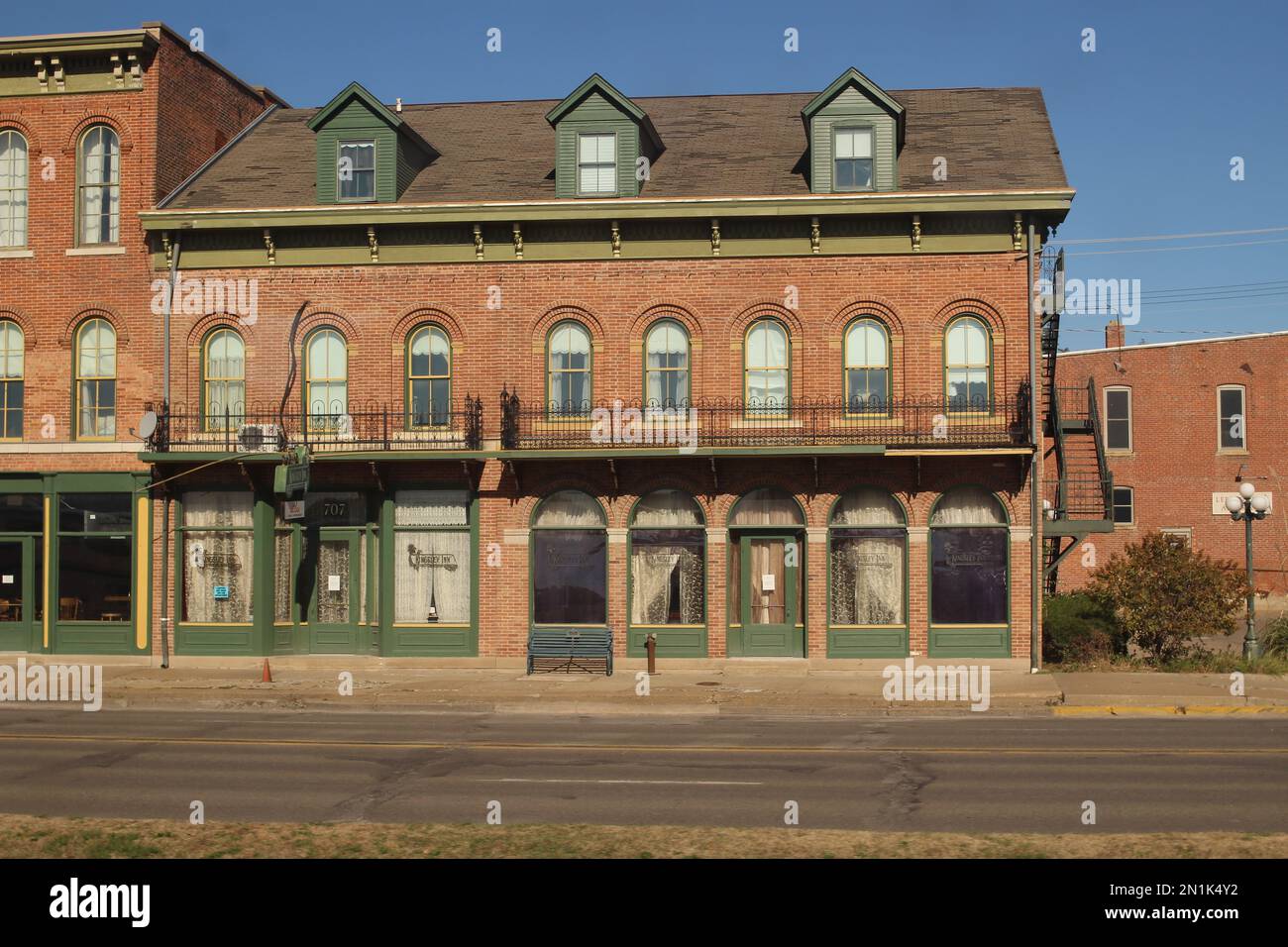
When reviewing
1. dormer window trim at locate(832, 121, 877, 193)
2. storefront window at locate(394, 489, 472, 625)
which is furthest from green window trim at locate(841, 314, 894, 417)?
storefront window at locate(394, 489, 472, 625)

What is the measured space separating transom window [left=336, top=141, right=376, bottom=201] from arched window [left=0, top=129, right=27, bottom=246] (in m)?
7.03

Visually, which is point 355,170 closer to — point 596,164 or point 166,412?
point 596,164

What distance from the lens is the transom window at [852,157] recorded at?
2655cm

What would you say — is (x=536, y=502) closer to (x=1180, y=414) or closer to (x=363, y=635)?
(x=363, y=635)

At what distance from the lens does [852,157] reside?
2658 cm

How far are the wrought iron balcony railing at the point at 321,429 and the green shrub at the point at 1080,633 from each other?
12.1 meters

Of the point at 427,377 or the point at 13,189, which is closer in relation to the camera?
the point at 427,377

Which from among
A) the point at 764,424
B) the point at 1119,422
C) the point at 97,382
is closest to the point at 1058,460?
the point at 764,424

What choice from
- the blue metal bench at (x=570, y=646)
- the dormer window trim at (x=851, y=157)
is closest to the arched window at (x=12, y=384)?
the blue metal bench at (x=570, y=646)

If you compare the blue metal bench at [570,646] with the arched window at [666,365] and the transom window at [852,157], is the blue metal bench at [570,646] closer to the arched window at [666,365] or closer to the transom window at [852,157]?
the arched window at [666,365]

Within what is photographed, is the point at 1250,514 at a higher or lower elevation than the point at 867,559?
higher

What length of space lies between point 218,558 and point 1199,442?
34265 mm

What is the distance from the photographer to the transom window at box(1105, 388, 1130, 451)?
155 feet

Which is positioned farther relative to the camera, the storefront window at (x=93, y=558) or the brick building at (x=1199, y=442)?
the brick building at (x=1199, y=442)
